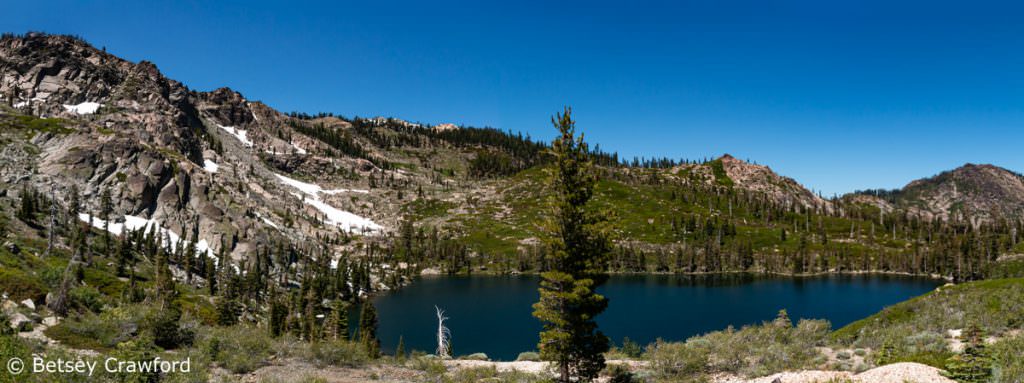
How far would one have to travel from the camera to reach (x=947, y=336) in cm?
2175

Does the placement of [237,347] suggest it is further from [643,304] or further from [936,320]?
[643,304]

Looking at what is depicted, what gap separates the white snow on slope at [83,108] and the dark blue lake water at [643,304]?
160554 millimetres

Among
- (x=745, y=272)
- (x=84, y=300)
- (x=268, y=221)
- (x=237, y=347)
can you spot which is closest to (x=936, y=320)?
(x=237, y=347)

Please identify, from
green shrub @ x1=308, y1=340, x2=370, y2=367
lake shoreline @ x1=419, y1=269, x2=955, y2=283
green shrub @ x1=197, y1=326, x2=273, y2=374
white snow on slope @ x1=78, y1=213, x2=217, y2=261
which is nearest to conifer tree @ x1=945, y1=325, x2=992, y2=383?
green shrub @ x1=308, y1=340, x2=370, y2=367

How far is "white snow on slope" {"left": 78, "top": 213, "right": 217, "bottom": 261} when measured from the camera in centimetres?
10869

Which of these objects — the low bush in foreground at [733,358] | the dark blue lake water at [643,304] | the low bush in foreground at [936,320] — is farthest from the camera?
the dark blue lake water at [643,304]

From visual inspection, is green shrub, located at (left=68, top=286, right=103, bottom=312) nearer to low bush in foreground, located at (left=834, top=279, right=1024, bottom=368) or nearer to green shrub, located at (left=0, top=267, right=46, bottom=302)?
green shrub, located at (left=0, top=267, right=46, bottom=302)

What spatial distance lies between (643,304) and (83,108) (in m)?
233

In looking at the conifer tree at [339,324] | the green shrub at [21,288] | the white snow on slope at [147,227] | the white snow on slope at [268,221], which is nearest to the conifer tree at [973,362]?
the green shrub at [21,288]

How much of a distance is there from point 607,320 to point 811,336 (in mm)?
64851

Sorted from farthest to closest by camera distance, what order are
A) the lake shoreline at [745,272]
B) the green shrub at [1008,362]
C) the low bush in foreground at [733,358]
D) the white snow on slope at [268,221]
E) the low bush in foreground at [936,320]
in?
the lake shoreline at [745,272] < the white snow on slope at [268,221] < the low bush in foreground at [733,358] < the low bush in foreground at [936,320] < the green shrub at [1008,362]

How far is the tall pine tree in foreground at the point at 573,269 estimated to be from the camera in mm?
22578

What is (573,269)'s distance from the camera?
2350cm

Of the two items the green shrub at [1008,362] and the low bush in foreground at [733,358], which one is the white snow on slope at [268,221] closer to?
the low bush in foreground at [733,358]
